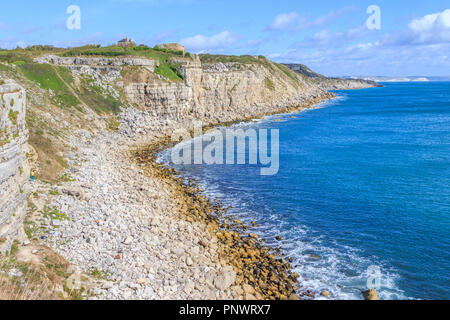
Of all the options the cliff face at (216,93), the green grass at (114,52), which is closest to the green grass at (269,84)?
the cliff face at (216,93)

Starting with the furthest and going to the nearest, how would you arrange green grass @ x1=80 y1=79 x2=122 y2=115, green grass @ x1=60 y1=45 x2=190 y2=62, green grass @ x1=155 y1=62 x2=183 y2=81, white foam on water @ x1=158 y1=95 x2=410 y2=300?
green grass @ x1=155 y1=62 x2=183 y2=81 < green grass @ x1=60 y1=45 x2=190 y2=62 < green grass @ x1=80 y1=79 x2=122 y2=115 < white foam on water @ x1=158 y1=95 x2=410 y2=300

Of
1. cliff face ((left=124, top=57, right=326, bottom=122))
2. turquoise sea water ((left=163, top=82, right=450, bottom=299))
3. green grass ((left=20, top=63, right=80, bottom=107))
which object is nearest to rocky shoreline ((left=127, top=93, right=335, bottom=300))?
turquoise sea water ((left=163, top=82, right=450, bottom=299))

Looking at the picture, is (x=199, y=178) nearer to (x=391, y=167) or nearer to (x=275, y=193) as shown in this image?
(x=275, y=193)

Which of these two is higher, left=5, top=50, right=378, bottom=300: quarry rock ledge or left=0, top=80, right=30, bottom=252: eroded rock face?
left=0, top=80, right=30, bottom=252: eroded rock face

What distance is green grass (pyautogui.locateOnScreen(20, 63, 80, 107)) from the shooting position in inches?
1925

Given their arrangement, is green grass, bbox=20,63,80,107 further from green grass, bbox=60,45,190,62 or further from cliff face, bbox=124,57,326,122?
green grass, bbox=60,45,190,62

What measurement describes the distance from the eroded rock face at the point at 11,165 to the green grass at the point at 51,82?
32887 mm

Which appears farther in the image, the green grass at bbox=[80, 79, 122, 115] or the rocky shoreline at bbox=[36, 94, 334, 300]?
the green grass at bbox=[80, 79, 122, 115]

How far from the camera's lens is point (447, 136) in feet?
200

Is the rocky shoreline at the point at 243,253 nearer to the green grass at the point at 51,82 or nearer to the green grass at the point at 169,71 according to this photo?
the green grass at the point at 51,82

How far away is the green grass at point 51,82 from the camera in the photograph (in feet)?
160

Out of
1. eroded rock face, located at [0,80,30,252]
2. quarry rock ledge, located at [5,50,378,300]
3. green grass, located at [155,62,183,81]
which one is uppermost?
green grass, located at [155,62,183,81]

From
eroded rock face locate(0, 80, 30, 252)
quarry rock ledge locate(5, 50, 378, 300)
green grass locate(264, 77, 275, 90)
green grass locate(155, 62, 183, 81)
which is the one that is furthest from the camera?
green grass locate(264, 77, 275, 90)

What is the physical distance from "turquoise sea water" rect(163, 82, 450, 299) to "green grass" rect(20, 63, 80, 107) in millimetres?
21708
